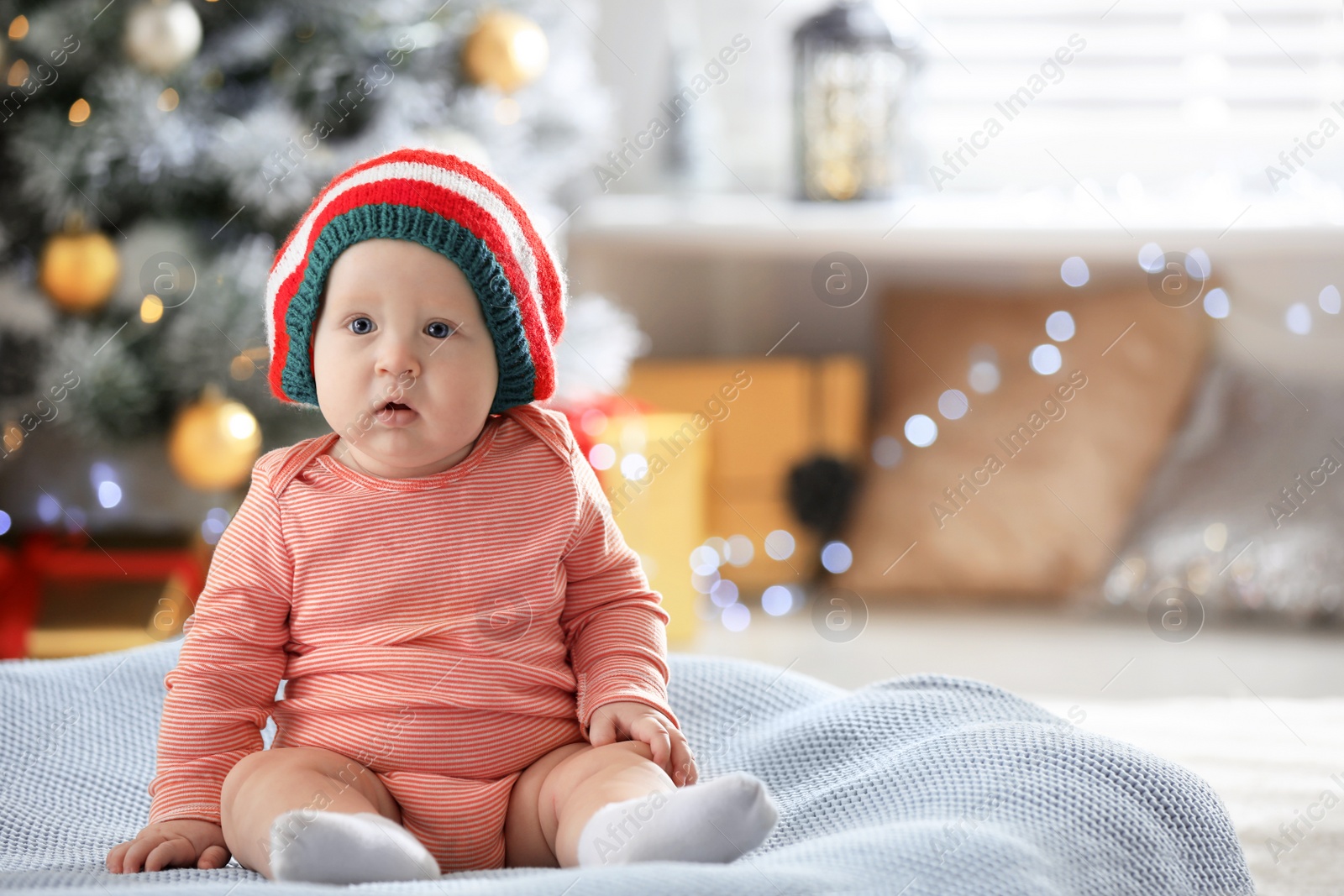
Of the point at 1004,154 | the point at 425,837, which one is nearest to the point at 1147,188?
the point at 1004,154

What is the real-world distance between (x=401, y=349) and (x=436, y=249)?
0.07 meters

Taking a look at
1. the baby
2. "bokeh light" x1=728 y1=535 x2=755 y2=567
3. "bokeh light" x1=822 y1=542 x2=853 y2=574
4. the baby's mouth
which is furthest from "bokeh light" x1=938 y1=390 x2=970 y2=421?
the baby's mouth

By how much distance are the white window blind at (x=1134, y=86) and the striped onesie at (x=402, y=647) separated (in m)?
1.75

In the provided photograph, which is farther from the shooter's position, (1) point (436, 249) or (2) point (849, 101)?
(2) point (849, 101)

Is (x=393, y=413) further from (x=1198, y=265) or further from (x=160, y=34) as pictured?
(x=1198, y=265)

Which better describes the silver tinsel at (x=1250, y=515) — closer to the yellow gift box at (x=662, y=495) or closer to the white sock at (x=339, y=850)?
the yellow gift box at (x=662, y=495)

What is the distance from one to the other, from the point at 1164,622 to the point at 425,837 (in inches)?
62.9

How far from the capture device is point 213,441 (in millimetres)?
1684

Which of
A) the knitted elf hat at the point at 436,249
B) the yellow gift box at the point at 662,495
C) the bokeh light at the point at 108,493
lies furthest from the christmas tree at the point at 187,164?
the knitted elf hat at the point at 436,249

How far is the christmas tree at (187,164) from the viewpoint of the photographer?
1.68 meters

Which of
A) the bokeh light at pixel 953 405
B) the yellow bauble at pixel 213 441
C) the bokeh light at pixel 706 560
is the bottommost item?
the bokeh light at pixel 706 560

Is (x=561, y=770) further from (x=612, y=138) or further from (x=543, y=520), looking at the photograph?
(x=612, y=138)

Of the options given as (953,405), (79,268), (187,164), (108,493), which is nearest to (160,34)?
(187,164)

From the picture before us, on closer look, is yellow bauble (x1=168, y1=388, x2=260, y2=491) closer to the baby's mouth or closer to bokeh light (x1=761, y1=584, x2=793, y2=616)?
the baby's mouth
